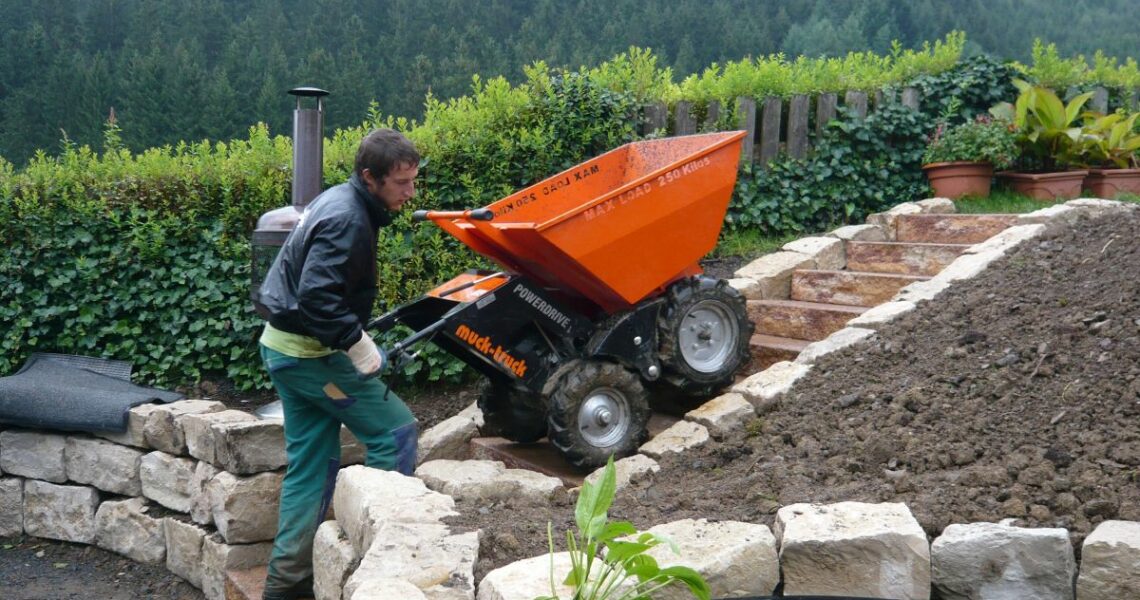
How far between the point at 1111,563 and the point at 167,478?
4.55m

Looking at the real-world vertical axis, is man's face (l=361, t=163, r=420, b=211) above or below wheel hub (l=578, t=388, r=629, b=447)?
above

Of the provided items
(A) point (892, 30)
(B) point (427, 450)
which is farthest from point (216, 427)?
(A) point (892, 30)

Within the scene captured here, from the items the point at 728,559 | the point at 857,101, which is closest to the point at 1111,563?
the point at 728,559

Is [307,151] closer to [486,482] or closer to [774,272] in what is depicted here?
[486,482]

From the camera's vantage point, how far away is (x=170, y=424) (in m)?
5.35

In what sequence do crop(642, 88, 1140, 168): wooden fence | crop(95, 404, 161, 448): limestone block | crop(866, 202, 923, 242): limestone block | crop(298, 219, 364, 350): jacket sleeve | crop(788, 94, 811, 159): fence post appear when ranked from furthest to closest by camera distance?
crop(788, 94, 811, 159): fence post, crop(642, 88, 1140, 168): wooden fence, crop(866, 202, 923, 242): limestone block, crop(95, 404, 161, 448): limestone block, crop(298, 219, 364, 350): jacket sleeve

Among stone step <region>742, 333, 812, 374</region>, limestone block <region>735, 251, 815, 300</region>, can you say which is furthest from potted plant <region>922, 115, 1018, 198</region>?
stone step <region>742, 333, 812, 374</region>

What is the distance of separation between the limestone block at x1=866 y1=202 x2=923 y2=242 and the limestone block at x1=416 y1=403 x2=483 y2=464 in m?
3.69

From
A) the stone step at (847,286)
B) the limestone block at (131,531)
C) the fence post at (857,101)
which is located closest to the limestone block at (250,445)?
the limestone block at (131,531)

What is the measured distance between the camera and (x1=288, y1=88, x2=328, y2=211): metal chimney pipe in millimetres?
5016

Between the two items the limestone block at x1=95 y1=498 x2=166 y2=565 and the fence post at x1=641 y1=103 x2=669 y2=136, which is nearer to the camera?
the limestone block at x1=95 y1=498 x2=166 y2=565

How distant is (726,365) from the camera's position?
17.5 feet

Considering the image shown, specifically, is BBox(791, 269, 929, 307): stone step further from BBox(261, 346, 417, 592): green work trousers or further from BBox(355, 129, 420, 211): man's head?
BBox(355, 129, 420, 211): man's head

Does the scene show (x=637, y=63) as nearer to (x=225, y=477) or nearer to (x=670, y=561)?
(x=225, y=477)
